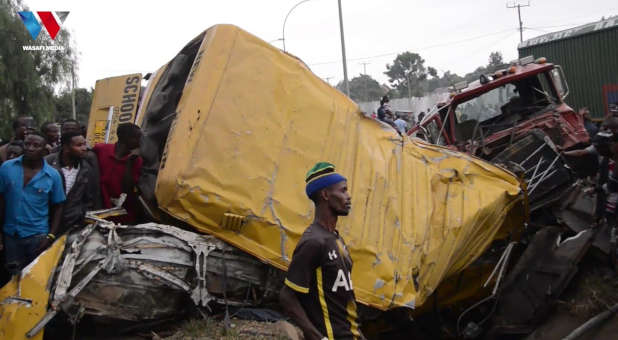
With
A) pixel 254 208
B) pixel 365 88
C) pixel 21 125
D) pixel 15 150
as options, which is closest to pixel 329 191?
pixel 254 208

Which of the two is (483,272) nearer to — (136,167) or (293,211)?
(293,211)

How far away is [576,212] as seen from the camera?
5.65m

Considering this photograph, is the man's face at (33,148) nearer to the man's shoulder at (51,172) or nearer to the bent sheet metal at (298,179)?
the man's shoulder at (51,172)

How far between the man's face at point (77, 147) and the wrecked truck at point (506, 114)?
453 cm

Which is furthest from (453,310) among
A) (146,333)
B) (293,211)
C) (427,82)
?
(427,82)

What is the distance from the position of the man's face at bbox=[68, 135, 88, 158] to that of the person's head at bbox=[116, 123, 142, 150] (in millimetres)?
262

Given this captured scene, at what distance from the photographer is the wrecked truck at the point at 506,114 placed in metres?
6.95

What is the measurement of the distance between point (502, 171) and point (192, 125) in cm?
267

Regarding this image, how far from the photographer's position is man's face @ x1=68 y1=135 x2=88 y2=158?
433cm

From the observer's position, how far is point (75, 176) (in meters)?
4.37

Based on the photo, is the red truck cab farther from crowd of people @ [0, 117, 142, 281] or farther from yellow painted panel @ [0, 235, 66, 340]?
yellow painted panel @ [0, 235, 66, 340]

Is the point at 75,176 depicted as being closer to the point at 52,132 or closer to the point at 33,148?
the point at 33,148

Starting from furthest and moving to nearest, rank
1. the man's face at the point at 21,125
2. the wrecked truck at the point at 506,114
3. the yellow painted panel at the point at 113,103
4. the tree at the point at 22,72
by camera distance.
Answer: the tree at the point at 22,72
the wrecked truck at the point at 506,114
the man's face at the point at 21,125
the yellow painted panel at the point at 113,103

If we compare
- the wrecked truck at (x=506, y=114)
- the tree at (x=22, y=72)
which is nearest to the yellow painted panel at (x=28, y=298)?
the wrecked truck at (x=506, y=114)
